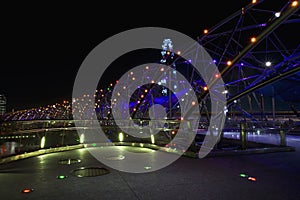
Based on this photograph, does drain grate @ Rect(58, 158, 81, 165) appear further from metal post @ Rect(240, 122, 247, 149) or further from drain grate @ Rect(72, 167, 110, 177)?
metal post @ Rect(240, 122, 247, 149)

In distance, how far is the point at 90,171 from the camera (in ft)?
22.6

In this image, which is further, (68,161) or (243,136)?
(243,136)

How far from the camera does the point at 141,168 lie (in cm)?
707

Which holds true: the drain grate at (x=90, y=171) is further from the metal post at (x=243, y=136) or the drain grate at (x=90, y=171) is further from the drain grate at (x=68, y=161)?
the metal post at (x=243, y=136)

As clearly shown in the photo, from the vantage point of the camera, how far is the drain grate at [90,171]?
6.49 metres

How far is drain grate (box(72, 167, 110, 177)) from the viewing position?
6492 mm

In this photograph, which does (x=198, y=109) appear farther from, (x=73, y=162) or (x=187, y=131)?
(x=73, y=162)

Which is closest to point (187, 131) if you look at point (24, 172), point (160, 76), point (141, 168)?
point (141, 168)

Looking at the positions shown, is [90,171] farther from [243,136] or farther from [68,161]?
[243,136]

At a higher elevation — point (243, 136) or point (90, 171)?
point (243, 136)

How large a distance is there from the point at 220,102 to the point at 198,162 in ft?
24.5

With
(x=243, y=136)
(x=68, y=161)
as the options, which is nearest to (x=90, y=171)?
→ (x=68, y=161)

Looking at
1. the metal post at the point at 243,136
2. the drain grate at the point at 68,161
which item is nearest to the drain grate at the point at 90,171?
the drain grate at the point at 68,161

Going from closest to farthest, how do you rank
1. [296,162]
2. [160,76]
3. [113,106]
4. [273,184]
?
1. [273,184]
2. [296,162]
3. [160,76]
4. [113,106]
